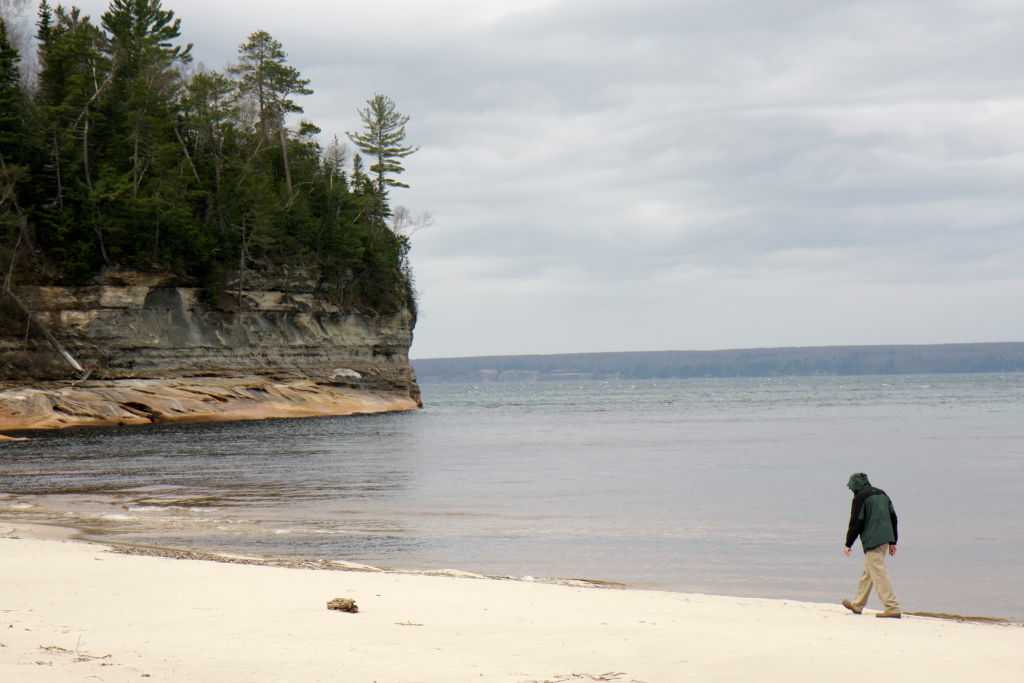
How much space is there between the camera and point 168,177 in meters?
58.2

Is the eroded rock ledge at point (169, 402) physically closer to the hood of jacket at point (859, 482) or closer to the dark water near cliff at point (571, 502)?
the dark water near cliff at point (571, 502)

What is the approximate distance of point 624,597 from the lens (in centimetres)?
1096

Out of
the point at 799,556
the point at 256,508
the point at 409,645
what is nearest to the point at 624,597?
the point at 409,645

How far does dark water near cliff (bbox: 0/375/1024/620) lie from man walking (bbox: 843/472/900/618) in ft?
5.34

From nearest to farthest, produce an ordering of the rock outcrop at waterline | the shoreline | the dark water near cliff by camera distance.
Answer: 1. the shoreline
2. the dark water near cliff
3. the rock outcrop at waterline

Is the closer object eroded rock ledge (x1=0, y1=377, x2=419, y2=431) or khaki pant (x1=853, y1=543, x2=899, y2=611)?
khaki pant (x1=853, y1=543, x2=899, y2=611)

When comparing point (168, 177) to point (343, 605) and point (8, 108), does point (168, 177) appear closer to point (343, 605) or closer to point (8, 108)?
point (8, 108)

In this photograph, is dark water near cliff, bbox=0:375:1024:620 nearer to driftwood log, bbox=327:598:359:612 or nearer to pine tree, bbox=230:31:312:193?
driftwood log, bbox=327:598:359:612

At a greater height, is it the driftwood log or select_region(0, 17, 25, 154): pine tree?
select_region(0, 17, 25, 154): pine tree

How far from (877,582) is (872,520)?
701 mm

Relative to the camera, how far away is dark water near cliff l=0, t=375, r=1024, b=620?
1416 centimetres

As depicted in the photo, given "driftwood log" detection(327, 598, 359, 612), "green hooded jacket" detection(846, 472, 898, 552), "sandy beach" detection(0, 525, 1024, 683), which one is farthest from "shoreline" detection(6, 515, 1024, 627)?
"driftwood log" detection(327, 598, 359, 612)

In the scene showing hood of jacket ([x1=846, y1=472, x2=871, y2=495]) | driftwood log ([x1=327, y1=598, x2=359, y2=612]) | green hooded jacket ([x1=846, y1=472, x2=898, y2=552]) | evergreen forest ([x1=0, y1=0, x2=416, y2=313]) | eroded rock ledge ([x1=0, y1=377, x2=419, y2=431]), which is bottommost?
eroded rock ledge ([x1=0, y1=377, x2=419, y2=431])

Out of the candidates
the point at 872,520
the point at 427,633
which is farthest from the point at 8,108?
the point at 872,520
